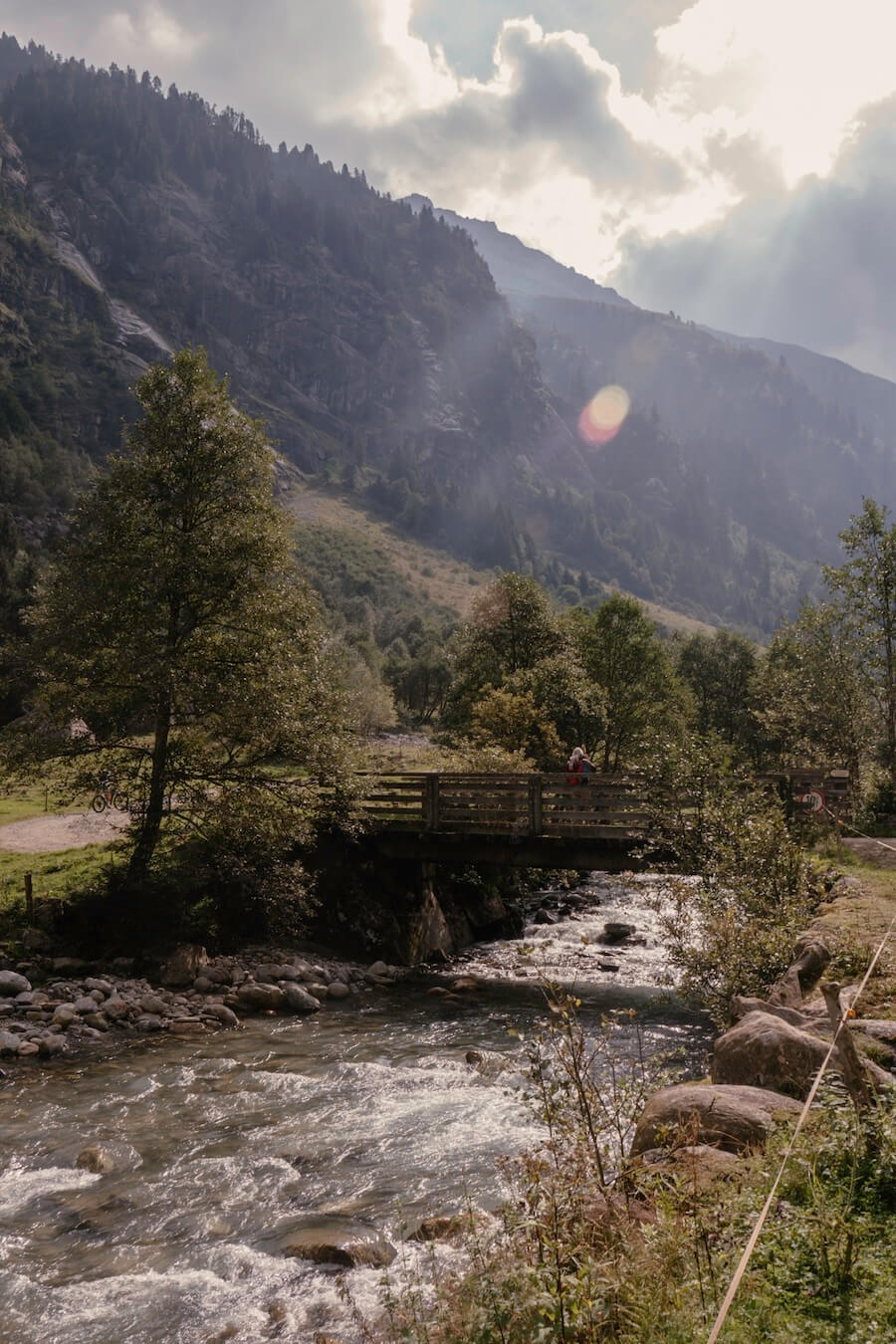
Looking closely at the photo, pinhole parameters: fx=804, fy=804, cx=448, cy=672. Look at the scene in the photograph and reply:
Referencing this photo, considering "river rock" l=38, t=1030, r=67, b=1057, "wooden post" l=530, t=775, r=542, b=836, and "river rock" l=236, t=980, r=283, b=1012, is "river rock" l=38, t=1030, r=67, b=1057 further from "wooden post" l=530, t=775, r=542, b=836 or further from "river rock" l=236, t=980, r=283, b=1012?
"wooden post" l=530, t=775, r=542, b=836

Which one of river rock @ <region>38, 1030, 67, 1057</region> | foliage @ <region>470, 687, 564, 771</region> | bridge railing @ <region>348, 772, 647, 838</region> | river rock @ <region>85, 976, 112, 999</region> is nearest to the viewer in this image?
river rock @ <region>38, 1030, 67, 1057</region>

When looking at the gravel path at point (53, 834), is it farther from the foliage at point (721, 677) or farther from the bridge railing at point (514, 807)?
the foliage at point (721, 677)

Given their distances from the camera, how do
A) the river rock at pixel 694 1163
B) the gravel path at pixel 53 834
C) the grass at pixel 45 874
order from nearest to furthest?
the river rock at pixel 694 1163, the grass at pixel 45 874, the gravel path at pixel 53 834

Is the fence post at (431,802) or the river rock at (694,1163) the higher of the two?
the fence post at (431,802)

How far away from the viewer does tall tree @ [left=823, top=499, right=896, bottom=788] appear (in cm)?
3306

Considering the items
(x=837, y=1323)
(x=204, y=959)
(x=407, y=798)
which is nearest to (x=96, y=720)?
(x=204, y=959)

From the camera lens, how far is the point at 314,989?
58.1 ft

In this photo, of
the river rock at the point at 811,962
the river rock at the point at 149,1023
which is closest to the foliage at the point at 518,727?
the river rock at the point at 149,1023

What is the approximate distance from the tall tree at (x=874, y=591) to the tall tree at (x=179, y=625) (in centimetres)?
2461

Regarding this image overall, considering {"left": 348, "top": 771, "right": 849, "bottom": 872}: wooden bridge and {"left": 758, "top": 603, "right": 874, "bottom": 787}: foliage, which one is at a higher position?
{"left": 758, "top": 603, "right": 874, "bottom": 787}: foliage

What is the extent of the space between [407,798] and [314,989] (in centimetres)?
650

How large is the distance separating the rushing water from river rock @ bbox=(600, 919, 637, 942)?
7866mm

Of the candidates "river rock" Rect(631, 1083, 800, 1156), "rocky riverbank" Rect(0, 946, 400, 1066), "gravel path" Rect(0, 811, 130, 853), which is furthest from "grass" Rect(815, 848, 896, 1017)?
"gravel path" Rect(0, 811, 130, 853)

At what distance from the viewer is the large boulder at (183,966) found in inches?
662
